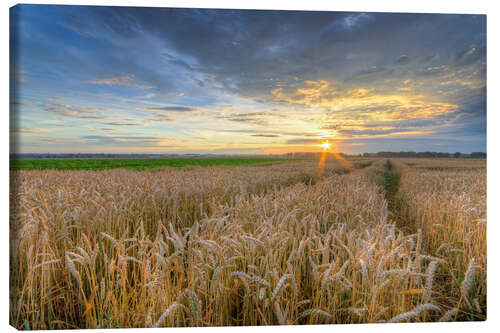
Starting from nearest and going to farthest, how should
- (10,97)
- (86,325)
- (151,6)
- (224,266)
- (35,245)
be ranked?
(224,266) < (86,325) < (35,245) < (10,97) < (151,6)

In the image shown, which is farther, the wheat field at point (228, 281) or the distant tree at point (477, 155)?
the distant tree at point (477, 155)

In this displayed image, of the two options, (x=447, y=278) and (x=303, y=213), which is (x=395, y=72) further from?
(x=447, y=278)

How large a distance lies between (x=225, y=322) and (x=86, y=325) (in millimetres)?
1259

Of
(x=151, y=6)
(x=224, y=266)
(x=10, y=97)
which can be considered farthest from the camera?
(x=151, y=6)

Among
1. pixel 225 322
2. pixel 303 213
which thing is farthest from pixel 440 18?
pixel 225 322

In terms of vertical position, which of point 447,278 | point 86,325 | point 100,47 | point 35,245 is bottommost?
point 86,325

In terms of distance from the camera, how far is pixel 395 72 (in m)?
3.64

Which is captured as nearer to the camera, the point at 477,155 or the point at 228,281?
the point at 228,281

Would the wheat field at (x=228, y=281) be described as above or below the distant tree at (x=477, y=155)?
below

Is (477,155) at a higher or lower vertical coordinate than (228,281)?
higher

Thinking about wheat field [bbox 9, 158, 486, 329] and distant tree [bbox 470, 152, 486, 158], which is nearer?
wheat field [bbox 9, 158, 486, 329]

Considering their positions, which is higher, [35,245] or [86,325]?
[35,245]

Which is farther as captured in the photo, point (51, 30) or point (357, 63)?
point (357, 63)

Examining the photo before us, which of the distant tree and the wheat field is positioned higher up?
the distant tree
